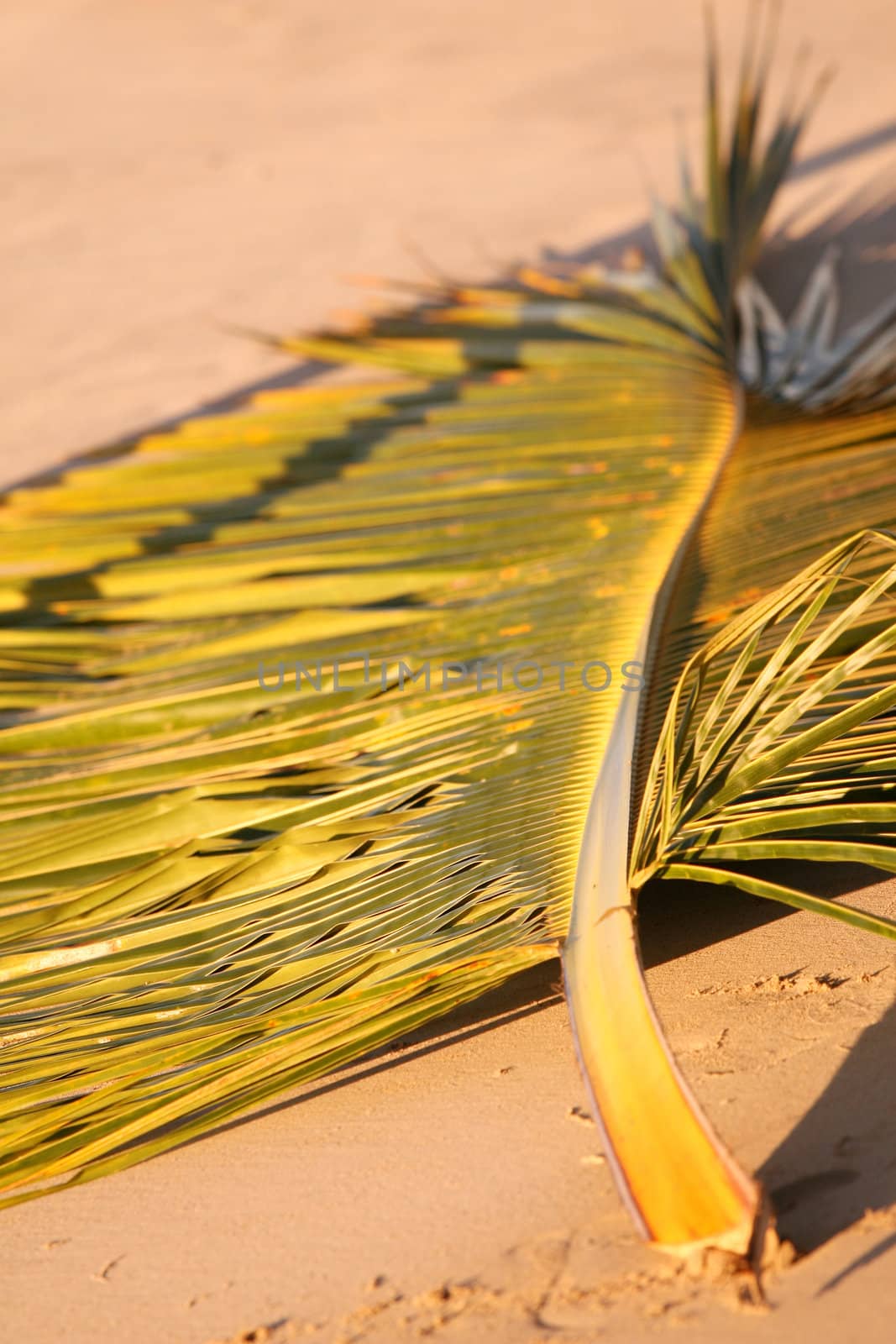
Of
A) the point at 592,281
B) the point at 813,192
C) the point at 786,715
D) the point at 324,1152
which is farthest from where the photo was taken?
the point at 813,192

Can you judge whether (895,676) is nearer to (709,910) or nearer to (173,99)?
(709,910)

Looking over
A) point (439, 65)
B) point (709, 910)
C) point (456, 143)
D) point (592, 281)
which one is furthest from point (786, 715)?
point (439, 65)

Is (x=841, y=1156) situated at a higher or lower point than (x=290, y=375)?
lower

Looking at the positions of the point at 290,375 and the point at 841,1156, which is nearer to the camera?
the point at 841,1156

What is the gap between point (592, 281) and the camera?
10.1 feet

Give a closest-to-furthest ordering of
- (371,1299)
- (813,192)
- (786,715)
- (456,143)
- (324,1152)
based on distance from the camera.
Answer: (371,1299) → (786,715) → (324,1152) → (813,192) → (456,143)

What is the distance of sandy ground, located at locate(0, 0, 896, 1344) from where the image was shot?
3.43 ft

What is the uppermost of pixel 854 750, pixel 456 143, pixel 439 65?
pixel 439 65

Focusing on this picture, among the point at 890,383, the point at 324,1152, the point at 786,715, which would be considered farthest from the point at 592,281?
the point at 324,1152

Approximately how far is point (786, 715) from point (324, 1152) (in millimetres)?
669

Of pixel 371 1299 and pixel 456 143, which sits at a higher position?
pixel 456 143

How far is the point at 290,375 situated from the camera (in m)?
3.92

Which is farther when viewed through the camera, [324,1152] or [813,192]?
[813,192]

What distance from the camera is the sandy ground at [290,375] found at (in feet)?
3.43
